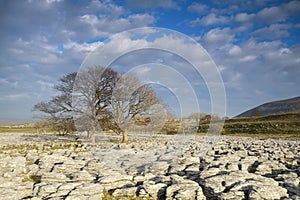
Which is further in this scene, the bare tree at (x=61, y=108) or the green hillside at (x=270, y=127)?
the green hillside at (x=270, y=127)

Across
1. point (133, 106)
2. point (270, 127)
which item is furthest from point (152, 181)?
point (270, 127)

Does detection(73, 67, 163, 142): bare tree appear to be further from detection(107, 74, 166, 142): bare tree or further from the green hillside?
the green hillside

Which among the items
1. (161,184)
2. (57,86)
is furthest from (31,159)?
(57,86)

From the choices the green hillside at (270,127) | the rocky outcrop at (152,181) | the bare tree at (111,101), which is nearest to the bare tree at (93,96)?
the bare tree at (111,101)

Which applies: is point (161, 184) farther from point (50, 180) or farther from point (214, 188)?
point (50, 180)

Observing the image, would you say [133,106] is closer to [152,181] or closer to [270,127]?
[152,181]

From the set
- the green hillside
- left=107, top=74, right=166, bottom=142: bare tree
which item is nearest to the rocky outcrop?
left=107, top=74, right=166, bottom=142: bare tree

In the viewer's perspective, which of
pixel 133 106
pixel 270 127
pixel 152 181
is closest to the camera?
pixel 152 181

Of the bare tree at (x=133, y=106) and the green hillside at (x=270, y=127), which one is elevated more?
the bare tree at (x=133, y=106)

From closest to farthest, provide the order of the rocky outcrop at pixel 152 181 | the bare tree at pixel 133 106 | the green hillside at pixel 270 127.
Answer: the rocky outcrop at pixel 152 181 → the bare tree at pixel 133 106 → the green hillside at pixel 270 127

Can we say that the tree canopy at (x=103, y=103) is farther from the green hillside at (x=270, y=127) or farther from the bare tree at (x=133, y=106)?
the green hillside at (x=270, y=127)

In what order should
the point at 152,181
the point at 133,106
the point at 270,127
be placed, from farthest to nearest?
the point at 270,127
the point at 133,106
the point at 152,181

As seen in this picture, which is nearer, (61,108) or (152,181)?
(152,181)

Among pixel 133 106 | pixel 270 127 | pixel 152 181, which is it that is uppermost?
pixel 133 106
